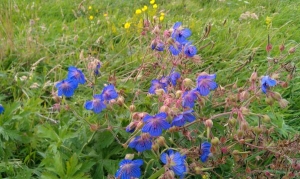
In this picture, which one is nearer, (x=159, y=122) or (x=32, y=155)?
(x=159, y=122)

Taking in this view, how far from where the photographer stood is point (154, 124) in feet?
4.52

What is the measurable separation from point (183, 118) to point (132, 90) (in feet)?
1.62

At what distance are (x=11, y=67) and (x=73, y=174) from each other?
1346 mm

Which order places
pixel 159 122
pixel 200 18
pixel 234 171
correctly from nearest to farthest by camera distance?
pixel 159 122 → pixel 234 171 → pixel 200 18

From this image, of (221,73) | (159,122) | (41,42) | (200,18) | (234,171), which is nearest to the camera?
(159,122)

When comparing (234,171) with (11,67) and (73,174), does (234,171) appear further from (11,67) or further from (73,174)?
(11,67)

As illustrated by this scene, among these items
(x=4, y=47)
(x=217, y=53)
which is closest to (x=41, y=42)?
(x=4, y=47)

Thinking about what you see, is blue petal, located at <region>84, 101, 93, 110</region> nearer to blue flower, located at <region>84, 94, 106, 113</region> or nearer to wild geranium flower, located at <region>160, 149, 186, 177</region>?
blue flower, located at <region>84, 94, 106, 113</region>

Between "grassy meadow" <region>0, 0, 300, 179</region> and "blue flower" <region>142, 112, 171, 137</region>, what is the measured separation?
0.06m

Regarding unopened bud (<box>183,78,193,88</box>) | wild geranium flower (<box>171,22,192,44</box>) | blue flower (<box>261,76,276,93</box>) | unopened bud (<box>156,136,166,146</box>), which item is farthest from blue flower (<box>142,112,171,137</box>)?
wild geranium flower (<box>171,22,192,44</box>)

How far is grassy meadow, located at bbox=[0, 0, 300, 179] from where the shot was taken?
5.10 ft

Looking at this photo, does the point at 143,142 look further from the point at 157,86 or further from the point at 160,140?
the point at 157,86

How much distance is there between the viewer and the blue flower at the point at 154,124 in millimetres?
1375

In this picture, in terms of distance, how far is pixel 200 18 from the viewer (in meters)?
3.66
